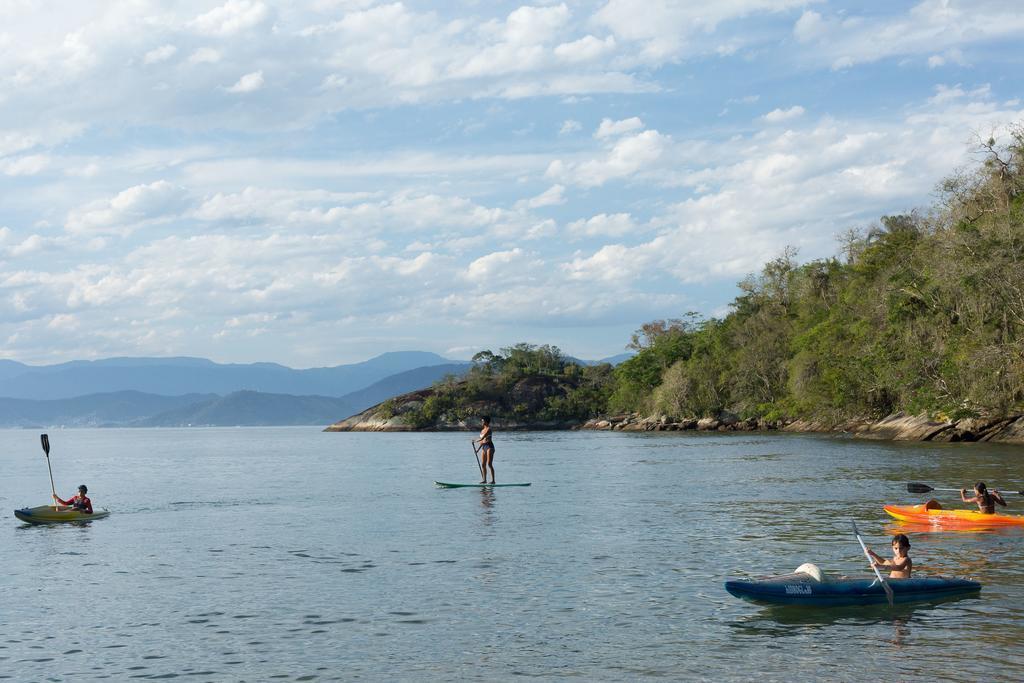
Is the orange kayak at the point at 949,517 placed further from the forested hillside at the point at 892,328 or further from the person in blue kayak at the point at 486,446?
the forested hillside at the point at 892,328

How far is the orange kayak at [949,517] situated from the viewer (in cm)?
2598

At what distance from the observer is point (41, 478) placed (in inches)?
2586

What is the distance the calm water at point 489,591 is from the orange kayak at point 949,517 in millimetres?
853

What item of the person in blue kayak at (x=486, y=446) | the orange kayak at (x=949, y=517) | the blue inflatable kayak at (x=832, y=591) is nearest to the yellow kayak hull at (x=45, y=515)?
A: the person in blue kayak at (x=486, y=446)

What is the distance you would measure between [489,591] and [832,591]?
6.33m

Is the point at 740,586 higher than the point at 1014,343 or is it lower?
lower

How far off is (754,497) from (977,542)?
12624 mm

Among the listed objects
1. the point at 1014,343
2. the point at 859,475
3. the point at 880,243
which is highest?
the point at 880,243

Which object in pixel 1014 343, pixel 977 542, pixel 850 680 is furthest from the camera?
pixel 1014 343

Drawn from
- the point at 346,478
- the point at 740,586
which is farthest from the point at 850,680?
the point at 346,478

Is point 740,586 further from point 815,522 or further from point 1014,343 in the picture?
point 1014,343

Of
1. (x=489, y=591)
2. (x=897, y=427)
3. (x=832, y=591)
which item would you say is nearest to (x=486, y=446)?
(x=489, y=591)

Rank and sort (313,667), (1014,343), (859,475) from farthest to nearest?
(1014,343) → (859,475) → (313,667)

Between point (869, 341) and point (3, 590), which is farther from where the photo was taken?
point (869, 341)
